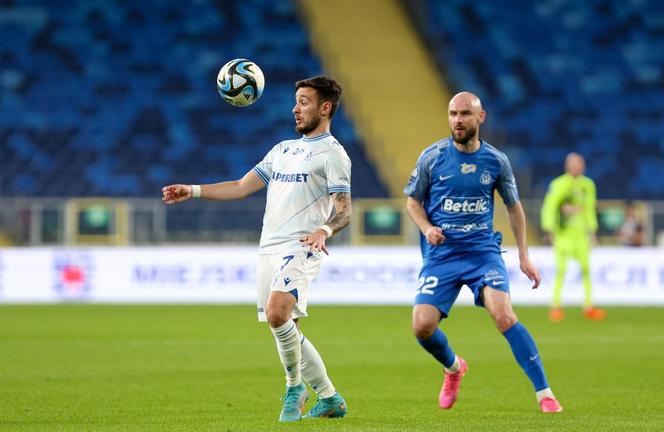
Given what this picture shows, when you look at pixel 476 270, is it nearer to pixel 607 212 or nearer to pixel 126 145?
pixel 607 212

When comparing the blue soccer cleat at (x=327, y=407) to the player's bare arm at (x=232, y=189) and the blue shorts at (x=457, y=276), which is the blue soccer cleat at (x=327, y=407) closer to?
the blue shorts at (x=457, y=276)

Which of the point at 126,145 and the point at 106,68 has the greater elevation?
the point at 106,68

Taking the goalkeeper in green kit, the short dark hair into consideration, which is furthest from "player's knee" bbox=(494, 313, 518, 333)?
the goalkeeper in green kit

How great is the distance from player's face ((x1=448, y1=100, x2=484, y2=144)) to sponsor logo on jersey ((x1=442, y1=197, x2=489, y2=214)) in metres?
0.40

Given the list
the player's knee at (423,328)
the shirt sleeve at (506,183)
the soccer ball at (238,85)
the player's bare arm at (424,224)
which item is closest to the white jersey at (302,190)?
the soccer ball at (238,85)

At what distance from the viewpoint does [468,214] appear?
861 cm

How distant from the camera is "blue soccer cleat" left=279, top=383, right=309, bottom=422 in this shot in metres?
7.89

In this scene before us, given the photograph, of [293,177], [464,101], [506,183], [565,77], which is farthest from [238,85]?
[565,77]

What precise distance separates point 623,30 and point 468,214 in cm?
2671

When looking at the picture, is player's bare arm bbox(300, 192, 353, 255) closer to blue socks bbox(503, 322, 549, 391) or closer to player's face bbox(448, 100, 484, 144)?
player's face bbox(448, 100, 484, 144)

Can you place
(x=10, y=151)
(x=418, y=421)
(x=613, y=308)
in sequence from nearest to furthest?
(x=418, y=421) < (x=613, y=308) < (x=10, y=151)

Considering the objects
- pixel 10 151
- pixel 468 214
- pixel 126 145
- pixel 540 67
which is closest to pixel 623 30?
pixel 540 67

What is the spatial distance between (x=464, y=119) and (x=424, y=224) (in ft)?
2.45

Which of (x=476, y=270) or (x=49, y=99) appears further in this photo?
(x=49, y=99)
